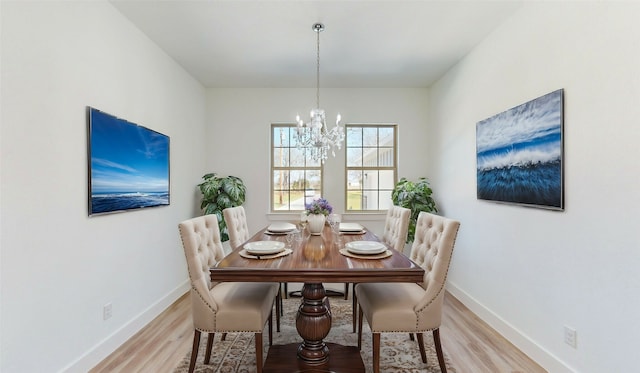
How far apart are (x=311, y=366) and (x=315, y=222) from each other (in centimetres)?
103

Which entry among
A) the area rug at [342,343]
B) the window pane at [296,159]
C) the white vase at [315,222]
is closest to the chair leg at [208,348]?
the area rug at [342,343]

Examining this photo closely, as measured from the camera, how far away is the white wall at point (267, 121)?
455 centimetres

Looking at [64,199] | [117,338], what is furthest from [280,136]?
[117,338]

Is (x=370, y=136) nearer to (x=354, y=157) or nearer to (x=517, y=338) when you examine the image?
(x=354, y=157)

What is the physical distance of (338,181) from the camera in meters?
4.59

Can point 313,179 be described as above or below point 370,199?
above

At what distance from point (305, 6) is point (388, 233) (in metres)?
2.18

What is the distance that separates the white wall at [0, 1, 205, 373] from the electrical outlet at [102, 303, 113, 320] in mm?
43

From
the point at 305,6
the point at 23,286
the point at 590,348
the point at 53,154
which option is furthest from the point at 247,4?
the point at 590,348

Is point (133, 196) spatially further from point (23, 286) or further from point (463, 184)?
point (463, 184)

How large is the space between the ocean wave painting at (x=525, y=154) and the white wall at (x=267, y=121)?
5.19 ft

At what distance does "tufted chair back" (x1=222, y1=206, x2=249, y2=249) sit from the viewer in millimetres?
2730

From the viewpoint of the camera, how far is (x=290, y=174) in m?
4.77

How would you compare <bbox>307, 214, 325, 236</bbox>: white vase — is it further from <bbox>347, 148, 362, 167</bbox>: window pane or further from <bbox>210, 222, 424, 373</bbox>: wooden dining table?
<bbox>347, 148, 362, 167</bbox>: window pane
